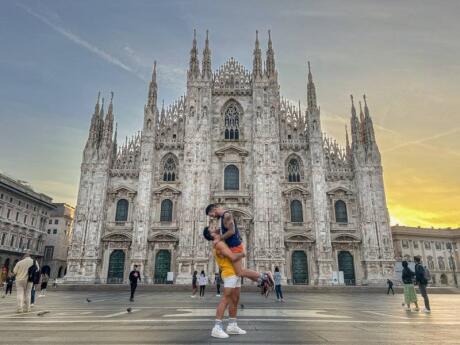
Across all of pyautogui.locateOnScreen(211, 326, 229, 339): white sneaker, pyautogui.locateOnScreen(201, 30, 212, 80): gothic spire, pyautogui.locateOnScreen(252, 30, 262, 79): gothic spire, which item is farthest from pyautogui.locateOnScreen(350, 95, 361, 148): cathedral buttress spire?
pyautogui.locateOnScreen(211, 326, 229, 339): white sneaker

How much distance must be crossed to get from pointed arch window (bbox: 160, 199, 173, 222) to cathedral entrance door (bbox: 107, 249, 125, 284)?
4.83m

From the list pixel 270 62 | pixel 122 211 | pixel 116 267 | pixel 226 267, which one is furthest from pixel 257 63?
pixel 226 267

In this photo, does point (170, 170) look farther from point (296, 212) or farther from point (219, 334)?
point (219, 334)

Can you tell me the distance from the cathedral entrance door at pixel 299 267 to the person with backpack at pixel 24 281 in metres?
24.4

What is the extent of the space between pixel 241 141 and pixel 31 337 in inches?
1164

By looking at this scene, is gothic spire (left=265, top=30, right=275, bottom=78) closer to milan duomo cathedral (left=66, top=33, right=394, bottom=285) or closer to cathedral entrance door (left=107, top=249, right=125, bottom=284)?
milan duomo cathedral (left=66, top=33, right=394, bottom=285)

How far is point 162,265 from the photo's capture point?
3036 cm

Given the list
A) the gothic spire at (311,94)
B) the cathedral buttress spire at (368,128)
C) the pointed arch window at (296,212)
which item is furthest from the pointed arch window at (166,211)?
the cathedral buttress spire at (368,128)

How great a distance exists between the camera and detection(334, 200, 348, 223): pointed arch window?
31625mm

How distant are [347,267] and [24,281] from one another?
90.3 feet

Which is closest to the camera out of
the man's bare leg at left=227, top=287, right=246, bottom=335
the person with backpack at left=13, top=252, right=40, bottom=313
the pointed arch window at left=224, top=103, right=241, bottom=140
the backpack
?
the man's bare leg at left=227, top=287, right=246, bottom=335

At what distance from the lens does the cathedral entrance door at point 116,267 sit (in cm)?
2980

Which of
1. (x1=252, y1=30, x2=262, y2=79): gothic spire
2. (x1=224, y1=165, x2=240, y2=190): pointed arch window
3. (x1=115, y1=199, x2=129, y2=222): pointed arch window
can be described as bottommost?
(x1=115, y1=199, x2=129, y2=222): pointed arch window

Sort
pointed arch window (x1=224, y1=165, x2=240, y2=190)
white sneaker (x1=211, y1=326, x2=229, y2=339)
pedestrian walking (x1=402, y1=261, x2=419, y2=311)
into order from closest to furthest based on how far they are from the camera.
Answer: white sneaker (x1=211, y1=326, x2=229, y2=339), pedestrian walking (x1=402, y1=261, x2=419, y2=311), pointed arch window (x1=224, y1=165, x2=240, y2=190)
